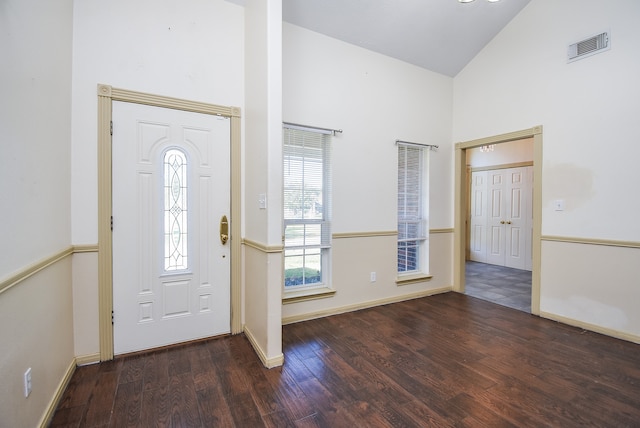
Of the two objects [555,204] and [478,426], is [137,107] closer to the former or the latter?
[478,426]

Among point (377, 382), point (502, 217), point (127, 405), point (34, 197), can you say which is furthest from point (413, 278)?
point (34, 197)

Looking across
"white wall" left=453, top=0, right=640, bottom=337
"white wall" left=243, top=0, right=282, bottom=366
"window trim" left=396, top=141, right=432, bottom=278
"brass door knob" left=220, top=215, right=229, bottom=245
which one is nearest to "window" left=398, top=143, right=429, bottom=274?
"window trim" left=396, top=141, right=432, bottom=278

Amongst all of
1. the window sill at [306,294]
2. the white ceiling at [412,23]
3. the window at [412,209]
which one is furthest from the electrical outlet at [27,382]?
the window at [412,209]

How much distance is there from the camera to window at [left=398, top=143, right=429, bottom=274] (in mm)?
3838

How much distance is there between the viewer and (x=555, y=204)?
10.3ft

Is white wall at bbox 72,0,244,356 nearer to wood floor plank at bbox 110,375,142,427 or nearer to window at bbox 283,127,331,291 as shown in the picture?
wood floor plank at bbox 110,375,142,427

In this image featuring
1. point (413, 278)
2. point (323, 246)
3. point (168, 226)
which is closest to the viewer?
point (168, 226)

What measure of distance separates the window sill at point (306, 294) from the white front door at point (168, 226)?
616mm

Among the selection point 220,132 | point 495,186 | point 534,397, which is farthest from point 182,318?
point 495,186

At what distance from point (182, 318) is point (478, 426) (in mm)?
2307

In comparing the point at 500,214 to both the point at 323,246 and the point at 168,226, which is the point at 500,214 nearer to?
the point at 323,246

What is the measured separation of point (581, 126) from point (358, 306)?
303cm

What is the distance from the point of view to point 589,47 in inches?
113

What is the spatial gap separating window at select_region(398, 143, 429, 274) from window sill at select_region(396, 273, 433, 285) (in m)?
0.07
